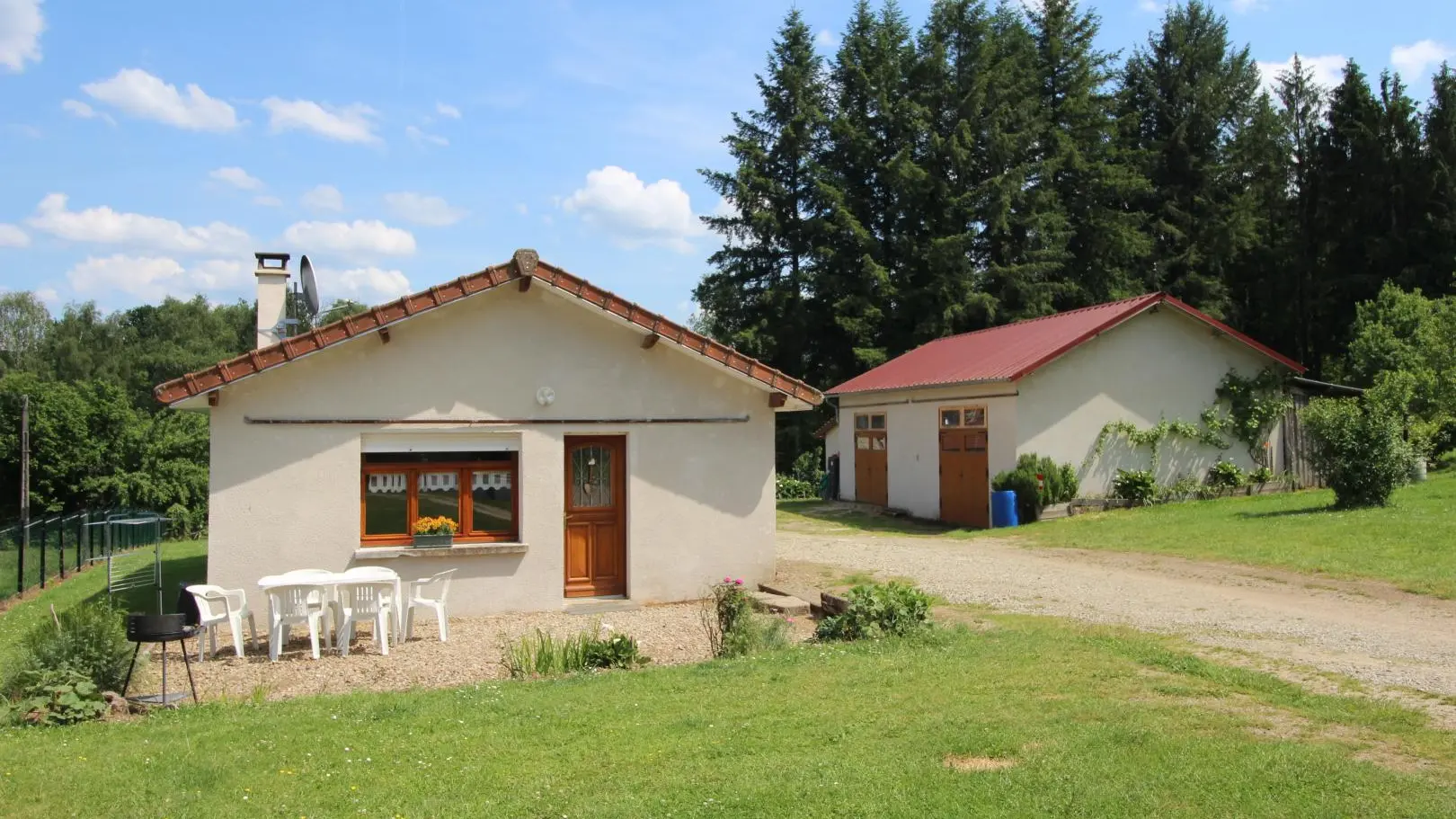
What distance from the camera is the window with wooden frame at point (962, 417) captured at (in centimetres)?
2327

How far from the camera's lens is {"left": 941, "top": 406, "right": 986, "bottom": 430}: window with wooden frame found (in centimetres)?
2327

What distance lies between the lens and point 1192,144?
1695 inches

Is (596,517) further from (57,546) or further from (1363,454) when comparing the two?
(1363,454)

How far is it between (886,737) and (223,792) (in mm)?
3602

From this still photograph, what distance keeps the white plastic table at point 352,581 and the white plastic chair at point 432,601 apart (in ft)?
0.27

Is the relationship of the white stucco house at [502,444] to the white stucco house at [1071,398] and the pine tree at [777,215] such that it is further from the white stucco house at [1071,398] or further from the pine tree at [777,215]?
the pine tree at [777,215]

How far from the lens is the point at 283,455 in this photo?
38.9ft

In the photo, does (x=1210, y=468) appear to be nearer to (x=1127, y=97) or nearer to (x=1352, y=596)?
(x=1352, y=596)

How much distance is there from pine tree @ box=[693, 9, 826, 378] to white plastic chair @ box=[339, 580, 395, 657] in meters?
30.9

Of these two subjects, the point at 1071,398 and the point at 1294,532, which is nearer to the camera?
the point at 1294,532

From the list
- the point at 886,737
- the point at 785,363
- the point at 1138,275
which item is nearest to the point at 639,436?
the point at 886,737

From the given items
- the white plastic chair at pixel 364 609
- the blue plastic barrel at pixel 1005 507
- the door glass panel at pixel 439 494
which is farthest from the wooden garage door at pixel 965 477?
the white plastic chair at pixel 364 609

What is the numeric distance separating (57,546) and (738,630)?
15.4 metres

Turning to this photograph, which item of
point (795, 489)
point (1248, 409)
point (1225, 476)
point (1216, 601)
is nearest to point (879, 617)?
point (1216, 601)
